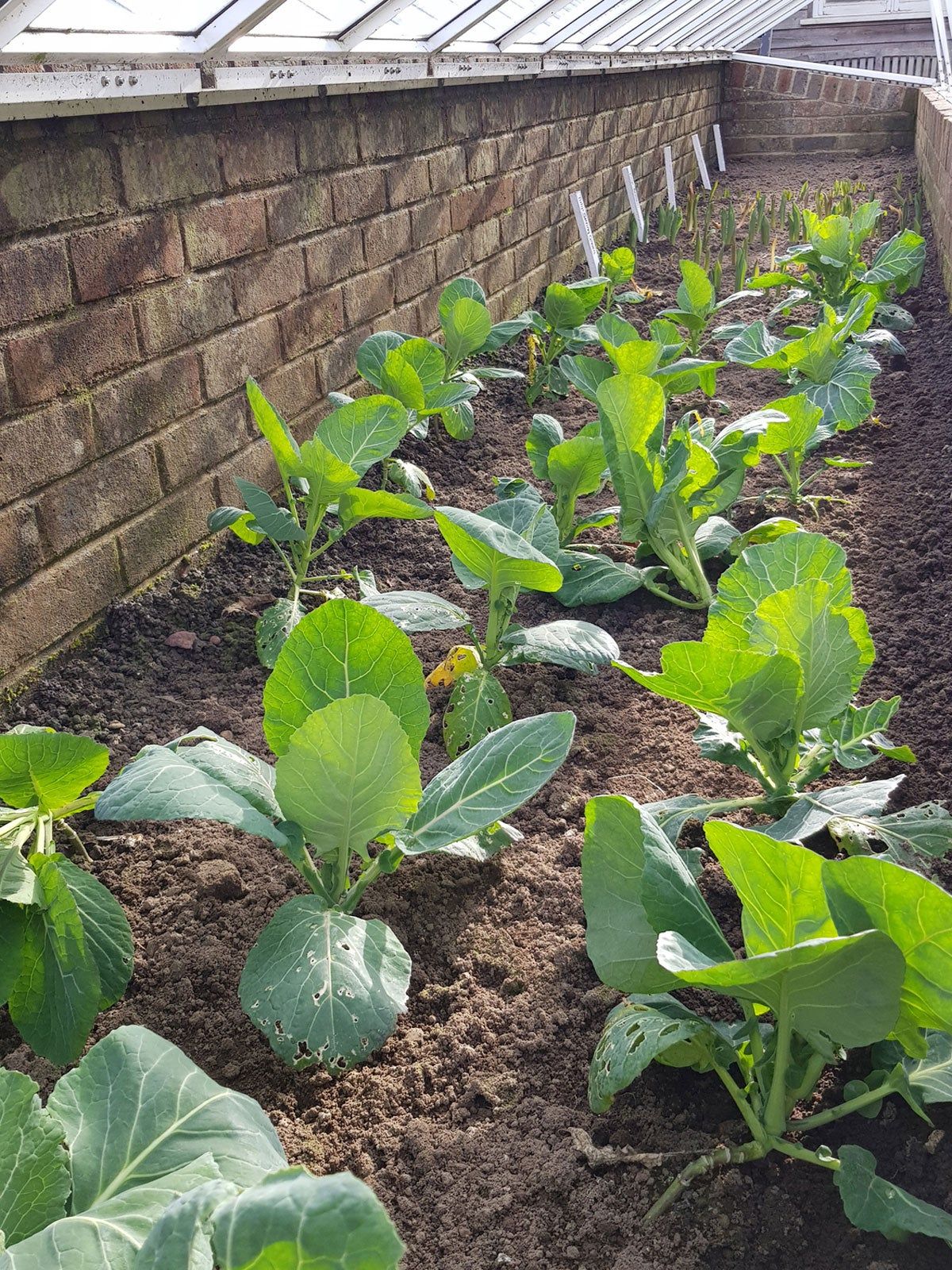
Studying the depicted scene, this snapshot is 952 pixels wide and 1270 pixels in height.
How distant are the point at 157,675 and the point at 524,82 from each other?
387cm

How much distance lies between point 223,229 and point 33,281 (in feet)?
2.51

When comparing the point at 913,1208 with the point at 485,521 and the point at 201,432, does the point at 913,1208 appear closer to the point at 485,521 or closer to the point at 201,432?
the point at 485,521

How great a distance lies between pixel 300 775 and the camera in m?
1.35

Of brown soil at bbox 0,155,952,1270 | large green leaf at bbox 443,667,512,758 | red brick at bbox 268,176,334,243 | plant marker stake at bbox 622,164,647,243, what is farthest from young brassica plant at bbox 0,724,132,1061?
plant marker stake at bbox 622,164,647,243

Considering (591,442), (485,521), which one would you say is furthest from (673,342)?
(485,521)

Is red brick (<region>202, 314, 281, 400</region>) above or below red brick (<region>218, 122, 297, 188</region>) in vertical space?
below

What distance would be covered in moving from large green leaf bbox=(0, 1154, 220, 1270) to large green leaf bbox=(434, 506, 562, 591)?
3.49 ft

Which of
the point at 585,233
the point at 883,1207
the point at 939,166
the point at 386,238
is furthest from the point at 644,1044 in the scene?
the point at 939,166

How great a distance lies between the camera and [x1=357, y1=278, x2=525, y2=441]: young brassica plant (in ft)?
9.43

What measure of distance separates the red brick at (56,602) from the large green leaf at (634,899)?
4.44 ft

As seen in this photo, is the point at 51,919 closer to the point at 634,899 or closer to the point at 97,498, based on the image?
the point at 634,899

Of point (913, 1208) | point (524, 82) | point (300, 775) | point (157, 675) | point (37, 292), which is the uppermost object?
point (524, 82)

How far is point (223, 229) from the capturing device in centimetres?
273

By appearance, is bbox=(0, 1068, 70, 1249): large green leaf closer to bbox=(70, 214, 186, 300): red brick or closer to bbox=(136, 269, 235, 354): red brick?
bbox=(70, 214, 186, 300): red brick
